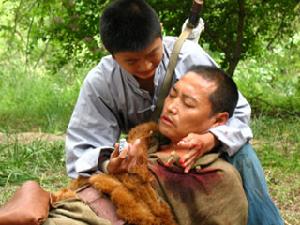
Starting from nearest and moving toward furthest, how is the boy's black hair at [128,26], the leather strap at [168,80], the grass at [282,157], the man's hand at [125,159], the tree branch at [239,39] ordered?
1. the man's hand at [125,159]
2. the boy's black hair at [128,26]
3. the leather strap at [168,80]
4. the grass at [282,157]
5. the tree branch at [239,39]

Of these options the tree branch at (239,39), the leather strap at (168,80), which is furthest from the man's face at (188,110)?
the tree branch at (239,39)

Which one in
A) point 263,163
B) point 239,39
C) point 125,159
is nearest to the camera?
point 125,159

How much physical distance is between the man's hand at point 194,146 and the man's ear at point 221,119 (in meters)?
0.13

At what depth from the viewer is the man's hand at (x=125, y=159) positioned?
2.77 m

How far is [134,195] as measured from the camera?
2826 millimetres

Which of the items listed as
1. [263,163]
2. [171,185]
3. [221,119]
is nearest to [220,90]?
[221,119]

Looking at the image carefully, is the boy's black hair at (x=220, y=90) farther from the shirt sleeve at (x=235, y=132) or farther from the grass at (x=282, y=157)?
the grass at (x=282, y=157)

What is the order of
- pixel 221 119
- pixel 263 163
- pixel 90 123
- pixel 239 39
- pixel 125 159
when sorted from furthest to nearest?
1. pixel 239 39
2. pixel 263 163
3. pixel 90 123
4. pixel 221 119
5. pixel 125 159

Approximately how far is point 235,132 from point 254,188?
0.27 meters

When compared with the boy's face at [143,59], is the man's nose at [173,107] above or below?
below

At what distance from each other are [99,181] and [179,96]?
522 mm

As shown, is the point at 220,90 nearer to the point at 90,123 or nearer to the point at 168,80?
the point at 168,80

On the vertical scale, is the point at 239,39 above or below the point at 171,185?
below

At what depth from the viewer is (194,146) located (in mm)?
2859
